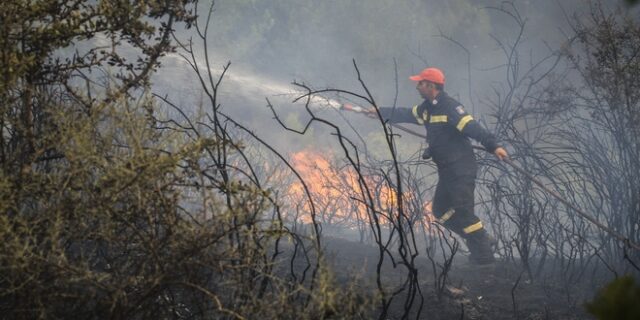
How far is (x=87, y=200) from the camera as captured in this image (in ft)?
4.91

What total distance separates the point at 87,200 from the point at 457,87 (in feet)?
57.7

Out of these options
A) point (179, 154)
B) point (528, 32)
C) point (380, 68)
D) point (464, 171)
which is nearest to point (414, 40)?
point (380, 68)

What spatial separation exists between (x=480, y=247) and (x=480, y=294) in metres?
1.56

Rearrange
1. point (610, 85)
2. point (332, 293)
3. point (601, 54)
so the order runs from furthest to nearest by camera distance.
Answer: point (610, 85) → point (601, 54) → point (332, 293)

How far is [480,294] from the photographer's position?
12.6 ft

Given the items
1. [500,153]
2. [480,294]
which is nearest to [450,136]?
[500,153]

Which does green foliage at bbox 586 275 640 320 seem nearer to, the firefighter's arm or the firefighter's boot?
the firefighter's arm

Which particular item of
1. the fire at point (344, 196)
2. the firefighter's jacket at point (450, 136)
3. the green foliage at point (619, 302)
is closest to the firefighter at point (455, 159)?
the firefighter's jacket at point (450, 136)

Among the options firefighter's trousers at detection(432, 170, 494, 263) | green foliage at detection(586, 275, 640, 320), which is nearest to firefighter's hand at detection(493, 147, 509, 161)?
firefighter's trousers at detection(432, 170, 494, 263)

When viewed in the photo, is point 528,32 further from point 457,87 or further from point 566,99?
point 566,99

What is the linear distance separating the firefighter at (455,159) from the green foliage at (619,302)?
488cm

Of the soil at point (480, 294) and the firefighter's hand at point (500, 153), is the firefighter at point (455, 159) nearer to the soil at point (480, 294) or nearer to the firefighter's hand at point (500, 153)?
the firefighter's hand at point (500, 153)

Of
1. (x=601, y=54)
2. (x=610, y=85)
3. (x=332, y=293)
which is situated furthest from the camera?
(x=610, y=85)

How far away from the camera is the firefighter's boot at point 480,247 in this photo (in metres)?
5.27
